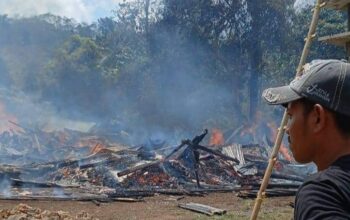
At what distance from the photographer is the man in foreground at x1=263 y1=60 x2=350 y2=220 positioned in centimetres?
135

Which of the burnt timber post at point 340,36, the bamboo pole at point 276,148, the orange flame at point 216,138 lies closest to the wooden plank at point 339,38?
the burnt timber post at point 340,36

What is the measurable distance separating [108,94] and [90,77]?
2662mm

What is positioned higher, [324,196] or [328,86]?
[328,86]

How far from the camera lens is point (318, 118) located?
58.9 inches

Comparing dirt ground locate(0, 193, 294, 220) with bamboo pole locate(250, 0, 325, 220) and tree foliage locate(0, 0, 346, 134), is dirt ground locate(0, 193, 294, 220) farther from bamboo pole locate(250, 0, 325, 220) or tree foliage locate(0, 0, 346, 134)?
tree foliage locate(0, 0, 346, 134)

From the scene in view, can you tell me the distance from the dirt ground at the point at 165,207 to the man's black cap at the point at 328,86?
29.5 ft

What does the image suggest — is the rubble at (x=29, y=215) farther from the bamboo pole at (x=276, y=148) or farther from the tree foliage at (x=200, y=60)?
the tree foliage at (x=200, y=60)

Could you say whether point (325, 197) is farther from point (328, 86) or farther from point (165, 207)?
point (165, 207)

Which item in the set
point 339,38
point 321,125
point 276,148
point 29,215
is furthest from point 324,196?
point 29,215

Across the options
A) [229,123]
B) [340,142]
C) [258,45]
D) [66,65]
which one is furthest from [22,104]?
[340,142]

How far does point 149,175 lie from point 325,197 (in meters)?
14.7

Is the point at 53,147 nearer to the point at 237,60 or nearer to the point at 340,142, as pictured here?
the point at 237,60

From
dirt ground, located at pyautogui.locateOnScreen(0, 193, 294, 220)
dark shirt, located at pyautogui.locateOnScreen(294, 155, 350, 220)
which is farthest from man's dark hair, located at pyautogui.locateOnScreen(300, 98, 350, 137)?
dirt ground, located at pyautogui.locateOnScreen(0, 193, 294, 220)

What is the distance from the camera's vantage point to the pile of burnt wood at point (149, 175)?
1410 cm
